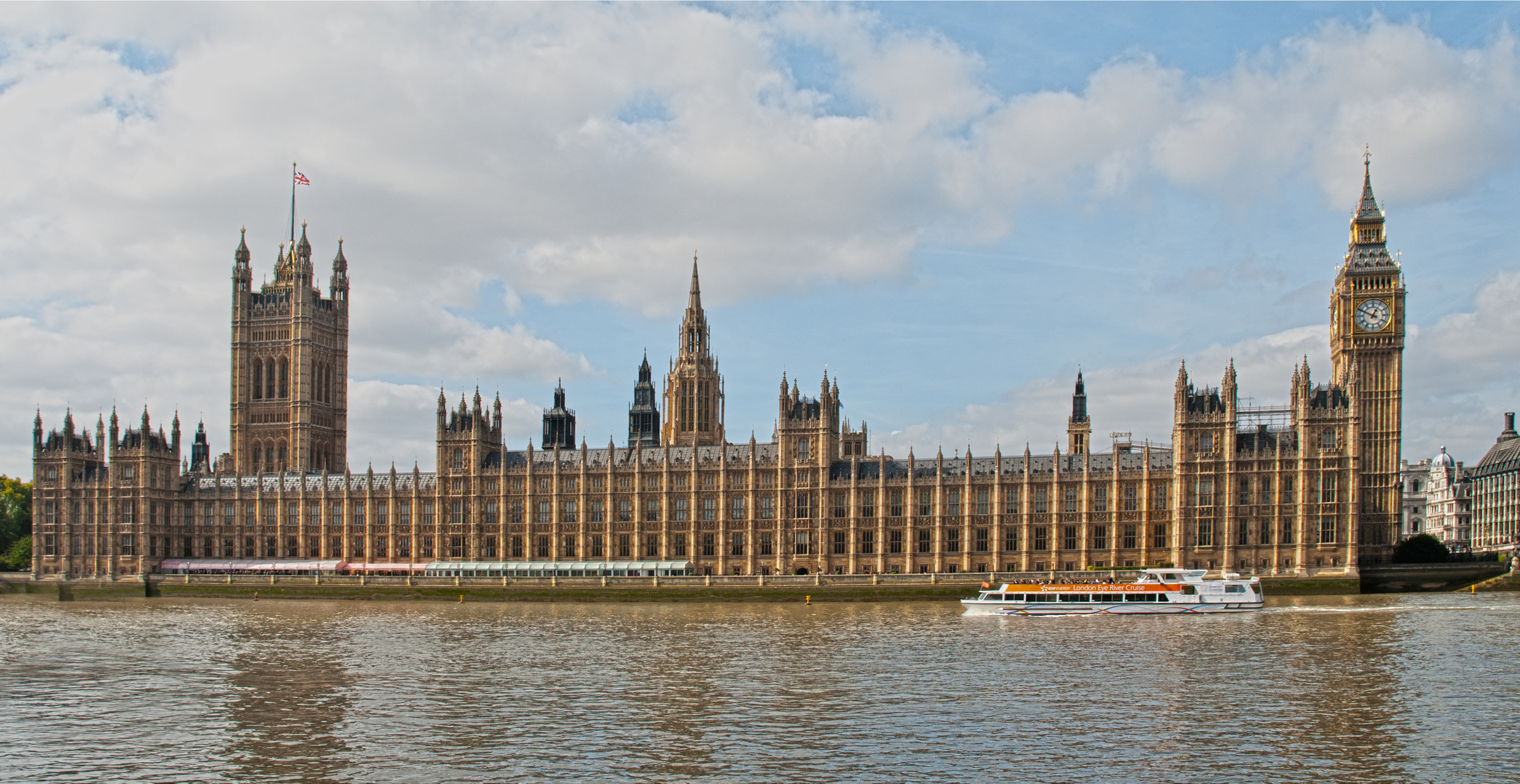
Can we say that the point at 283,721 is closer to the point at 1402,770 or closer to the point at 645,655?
the point at 645,655

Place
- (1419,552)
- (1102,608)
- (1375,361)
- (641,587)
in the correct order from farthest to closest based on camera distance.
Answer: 1. (1375,361)
2. (1419,552)
3. (641,587)
4. (1102,608)

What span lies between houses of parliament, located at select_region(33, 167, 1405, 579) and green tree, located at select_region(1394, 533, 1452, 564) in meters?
1.86

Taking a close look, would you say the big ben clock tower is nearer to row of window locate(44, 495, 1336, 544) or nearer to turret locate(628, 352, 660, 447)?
row of window locate(44, 495, 1336, 544)

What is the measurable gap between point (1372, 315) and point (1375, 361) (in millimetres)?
4676

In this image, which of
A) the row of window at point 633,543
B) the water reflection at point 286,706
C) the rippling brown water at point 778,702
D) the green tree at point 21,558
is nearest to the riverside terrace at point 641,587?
the row of window at point 633,543

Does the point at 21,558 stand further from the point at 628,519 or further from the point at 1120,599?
the point at 1120,599

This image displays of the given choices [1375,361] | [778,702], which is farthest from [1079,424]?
[778,702]

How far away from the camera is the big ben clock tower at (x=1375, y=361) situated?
142m

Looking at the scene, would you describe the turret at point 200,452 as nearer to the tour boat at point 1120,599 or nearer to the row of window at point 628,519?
the row of window at point 628,519

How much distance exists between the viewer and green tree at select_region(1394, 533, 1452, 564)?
13325 cm

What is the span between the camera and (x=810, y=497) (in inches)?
5591

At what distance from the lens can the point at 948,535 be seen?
137375 mm

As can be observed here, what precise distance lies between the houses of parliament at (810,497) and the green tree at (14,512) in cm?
1854

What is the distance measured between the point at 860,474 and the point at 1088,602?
40.8m
